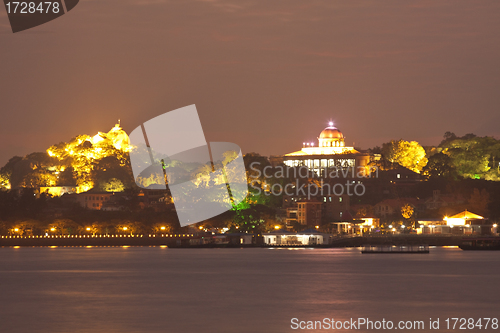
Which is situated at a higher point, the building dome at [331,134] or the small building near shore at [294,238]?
the building dome at [331,134]

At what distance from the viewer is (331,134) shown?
7451 inches

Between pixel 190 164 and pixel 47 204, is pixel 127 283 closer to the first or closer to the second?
pixel 47 204

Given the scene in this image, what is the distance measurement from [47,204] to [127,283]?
95.2 m

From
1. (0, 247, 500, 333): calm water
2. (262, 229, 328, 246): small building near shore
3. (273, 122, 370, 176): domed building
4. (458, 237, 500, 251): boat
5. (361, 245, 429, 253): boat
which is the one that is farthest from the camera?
(273, 122, 370, 176): domed building

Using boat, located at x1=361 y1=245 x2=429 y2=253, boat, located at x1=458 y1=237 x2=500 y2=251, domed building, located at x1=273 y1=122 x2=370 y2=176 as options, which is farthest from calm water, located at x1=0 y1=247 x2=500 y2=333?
domed building, located at x1=273 y1=122 x2=370 y2=176

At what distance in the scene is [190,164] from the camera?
600ft

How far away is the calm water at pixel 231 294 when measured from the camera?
41.1 metres

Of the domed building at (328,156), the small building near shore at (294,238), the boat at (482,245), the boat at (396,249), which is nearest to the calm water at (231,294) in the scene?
the boat at (396,249)

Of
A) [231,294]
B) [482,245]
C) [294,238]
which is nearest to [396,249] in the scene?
[482,245]

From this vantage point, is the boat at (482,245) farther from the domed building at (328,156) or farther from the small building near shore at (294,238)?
the domed building at (328,156)

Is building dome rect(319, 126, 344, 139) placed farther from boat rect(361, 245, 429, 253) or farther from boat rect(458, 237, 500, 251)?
boat rect(361, 245, 429, 253)

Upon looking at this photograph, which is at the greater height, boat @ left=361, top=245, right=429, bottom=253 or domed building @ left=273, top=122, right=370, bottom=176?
domed building @ left=273, top=122, right=370, bottom=176

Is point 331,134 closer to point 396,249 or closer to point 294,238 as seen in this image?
point 294,238

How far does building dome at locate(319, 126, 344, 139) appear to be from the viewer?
7446 inches
